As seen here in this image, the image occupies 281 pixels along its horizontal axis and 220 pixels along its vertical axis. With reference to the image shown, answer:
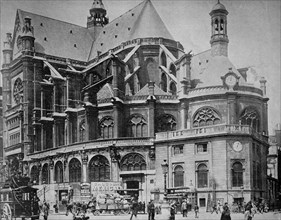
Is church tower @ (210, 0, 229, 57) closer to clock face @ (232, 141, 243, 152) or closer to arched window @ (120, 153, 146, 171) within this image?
clock face @ (232, 141, 243, 152)

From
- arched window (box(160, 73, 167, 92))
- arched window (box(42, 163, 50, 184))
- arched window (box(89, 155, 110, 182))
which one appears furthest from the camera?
arched window (box(160, 73, 167, 92))

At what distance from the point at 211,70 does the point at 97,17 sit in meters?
28.3

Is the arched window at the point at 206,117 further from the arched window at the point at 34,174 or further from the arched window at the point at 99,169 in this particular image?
the arched window at the point at 34,174

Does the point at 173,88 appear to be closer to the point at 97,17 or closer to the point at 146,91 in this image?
the point at 146,91

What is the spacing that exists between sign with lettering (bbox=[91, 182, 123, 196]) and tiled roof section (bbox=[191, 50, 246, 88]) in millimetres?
13116

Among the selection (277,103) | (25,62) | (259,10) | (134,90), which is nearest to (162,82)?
(134,90)

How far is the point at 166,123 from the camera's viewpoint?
145ft

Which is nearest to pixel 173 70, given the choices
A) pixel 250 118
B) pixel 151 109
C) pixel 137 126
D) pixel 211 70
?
pixel 211 70

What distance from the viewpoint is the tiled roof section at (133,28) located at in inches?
2063

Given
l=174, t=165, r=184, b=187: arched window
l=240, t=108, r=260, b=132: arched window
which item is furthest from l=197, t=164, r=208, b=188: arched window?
l=240, t=108, r=260, b=132: arched window

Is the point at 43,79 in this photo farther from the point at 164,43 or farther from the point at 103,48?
the point at 164,43

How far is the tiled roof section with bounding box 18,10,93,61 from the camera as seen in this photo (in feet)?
187

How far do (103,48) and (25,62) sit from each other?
10825 mm

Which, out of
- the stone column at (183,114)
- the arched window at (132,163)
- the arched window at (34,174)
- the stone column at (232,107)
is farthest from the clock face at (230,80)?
the arched window at (34,174)
